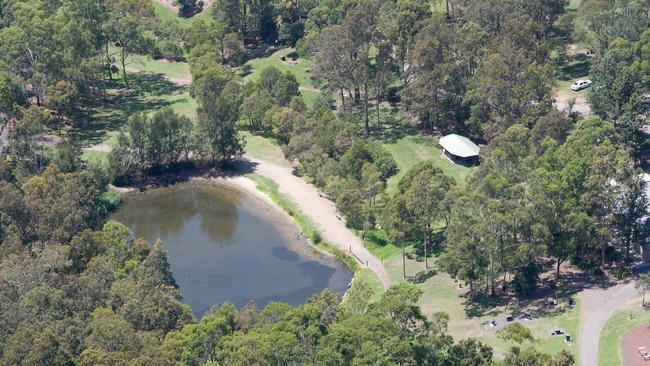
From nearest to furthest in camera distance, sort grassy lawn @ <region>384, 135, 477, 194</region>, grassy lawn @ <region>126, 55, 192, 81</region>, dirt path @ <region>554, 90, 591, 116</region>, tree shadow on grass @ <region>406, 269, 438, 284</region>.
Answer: tree shadow on grass @ <region>406, 269, 438, 284</region>
grassy lawn @ <region>384, 135, 477, 194</region>
dirt path @ <region>554, 90, 591, 116</region>
grassy lawn @ <region>126, 55, 192, 81</region>

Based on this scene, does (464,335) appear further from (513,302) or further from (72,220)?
(72,220)

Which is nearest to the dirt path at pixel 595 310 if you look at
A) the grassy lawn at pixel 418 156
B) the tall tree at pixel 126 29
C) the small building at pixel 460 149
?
the grassy lawn at pixel 418 156

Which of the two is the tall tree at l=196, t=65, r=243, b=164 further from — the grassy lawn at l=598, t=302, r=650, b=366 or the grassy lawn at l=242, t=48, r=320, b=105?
the grassy lawn at l=598, t=302, r=650, b=366

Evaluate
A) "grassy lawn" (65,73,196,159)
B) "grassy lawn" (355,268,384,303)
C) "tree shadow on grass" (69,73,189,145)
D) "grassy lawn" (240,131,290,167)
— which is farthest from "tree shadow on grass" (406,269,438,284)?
"tree shadow on grass" (69,73,189,145)

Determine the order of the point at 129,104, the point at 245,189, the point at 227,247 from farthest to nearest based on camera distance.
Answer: the point at 129,104 < the point at 245,189 < the point at 227,247

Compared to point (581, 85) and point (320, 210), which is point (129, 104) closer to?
point (320, 210)

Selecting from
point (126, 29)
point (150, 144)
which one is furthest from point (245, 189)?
point (126, 29)

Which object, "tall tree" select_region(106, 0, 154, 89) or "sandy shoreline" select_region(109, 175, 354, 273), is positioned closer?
"sandy shoreline" select_region(109, 175, 354, 273)

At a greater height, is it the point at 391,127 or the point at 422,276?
the point at 391,127
